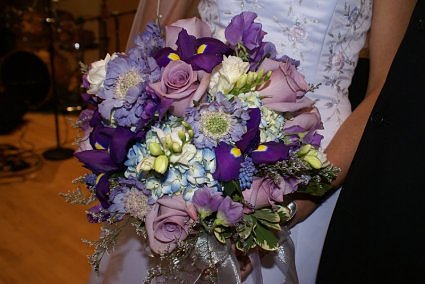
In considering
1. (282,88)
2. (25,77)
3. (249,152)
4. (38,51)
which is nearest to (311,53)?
(282,88)

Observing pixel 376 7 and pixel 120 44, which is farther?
pixel 120 44

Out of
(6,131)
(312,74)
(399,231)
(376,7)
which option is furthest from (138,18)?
(6,131)

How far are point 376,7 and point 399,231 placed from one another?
0.58 metres

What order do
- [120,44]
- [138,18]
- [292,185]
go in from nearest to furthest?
[292,185]
[138,18]
[120,44]

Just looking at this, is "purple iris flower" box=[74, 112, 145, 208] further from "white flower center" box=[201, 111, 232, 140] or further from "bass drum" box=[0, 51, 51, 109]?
"bass drum" box=[0, 51, 51, 109]

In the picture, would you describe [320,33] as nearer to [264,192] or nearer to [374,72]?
[374,72]

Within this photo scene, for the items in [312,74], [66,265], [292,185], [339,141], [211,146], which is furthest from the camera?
[66,265]

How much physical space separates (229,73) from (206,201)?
0.72ft

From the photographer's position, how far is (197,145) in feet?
2.60

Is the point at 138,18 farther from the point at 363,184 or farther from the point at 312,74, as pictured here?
the point at 363,184

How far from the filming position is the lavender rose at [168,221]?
0.80 m

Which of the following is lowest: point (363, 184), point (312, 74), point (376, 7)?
point (363, 184)

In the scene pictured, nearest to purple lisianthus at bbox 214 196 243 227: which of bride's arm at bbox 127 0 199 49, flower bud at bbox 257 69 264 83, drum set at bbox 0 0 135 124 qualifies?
flower bud at bbox 257 69 264 83

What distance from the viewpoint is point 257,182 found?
85cm
